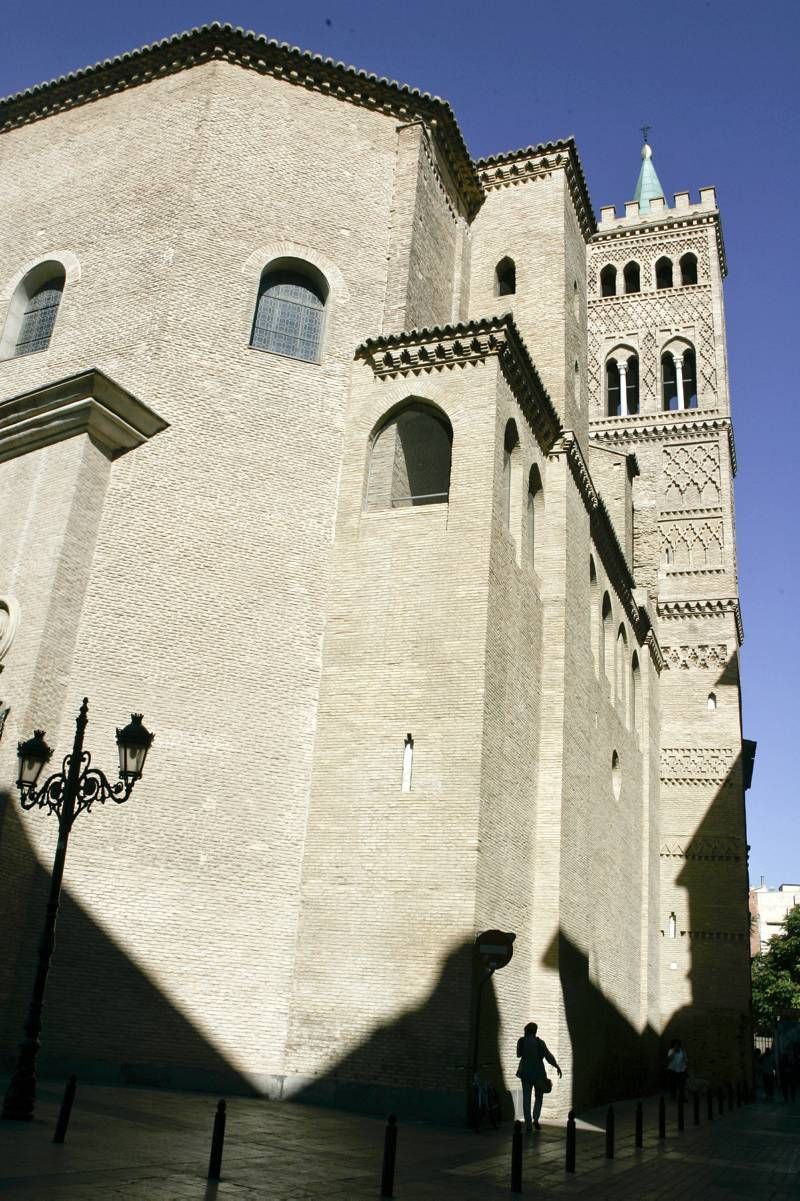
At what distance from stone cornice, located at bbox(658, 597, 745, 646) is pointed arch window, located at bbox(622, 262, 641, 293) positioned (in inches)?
502

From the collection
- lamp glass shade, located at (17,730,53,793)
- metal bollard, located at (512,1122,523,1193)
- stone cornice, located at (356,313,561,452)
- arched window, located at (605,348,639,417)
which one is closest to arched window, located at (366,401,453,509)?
stone cornice, located at (356,313,561,452)

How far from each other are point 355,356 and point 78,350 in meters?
4.06

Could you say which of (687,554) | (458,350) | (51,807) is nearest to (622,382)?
(687,554)

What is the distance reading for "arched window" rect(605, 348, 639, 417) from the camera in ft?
110

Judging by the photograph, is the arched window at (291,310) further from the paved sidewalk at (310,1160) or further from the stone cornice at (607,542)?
the paved sidewalk at (310,1160)

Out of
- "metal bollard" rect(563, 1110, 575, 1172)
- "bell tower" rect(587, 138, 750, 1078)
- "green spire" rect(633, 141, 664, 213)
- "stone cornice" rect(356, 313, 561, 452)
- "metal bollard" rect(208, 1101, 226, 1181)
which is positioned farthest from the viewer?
"green spire" rect(633, 141, 664, 213)

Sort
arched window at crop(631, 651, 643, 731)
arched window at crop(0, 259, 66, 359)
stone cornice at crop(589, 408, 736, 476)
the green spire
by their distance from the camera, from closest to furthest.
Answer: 1. arched window at crop(0, 259, 66, 359)
2. arched window at crop(631, 651, 643, 731)
3. stone cornice at crop(589, 408, 736, 476)
4. the green spire

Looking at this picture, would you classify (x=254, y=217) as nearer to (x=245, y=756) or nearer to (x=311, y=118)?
(x=311, y=118)

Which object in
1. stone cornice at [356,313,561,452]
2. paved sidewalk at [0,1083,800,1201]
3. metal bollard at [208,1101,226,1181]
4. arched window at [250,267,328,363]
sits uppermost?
arched window at [250,267,328,363]

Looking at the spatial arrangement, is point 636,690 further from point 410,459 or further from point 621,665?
point 410,459

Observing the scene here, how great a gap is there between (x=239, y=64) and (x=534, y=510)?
8.55 metres

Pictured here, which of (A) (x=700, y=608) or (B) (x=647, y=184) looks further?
(B) (x=647, y=184)

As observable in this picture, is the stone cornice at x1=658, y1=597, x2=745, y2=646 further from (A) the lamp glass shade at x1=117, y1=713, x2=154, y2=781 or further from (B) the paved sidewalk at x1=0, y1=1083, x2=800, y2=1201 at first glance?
(A) the lamp glass shade at x1=117, y1=713, x2=154, y2=781

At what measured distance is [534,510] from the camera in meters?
16.8
